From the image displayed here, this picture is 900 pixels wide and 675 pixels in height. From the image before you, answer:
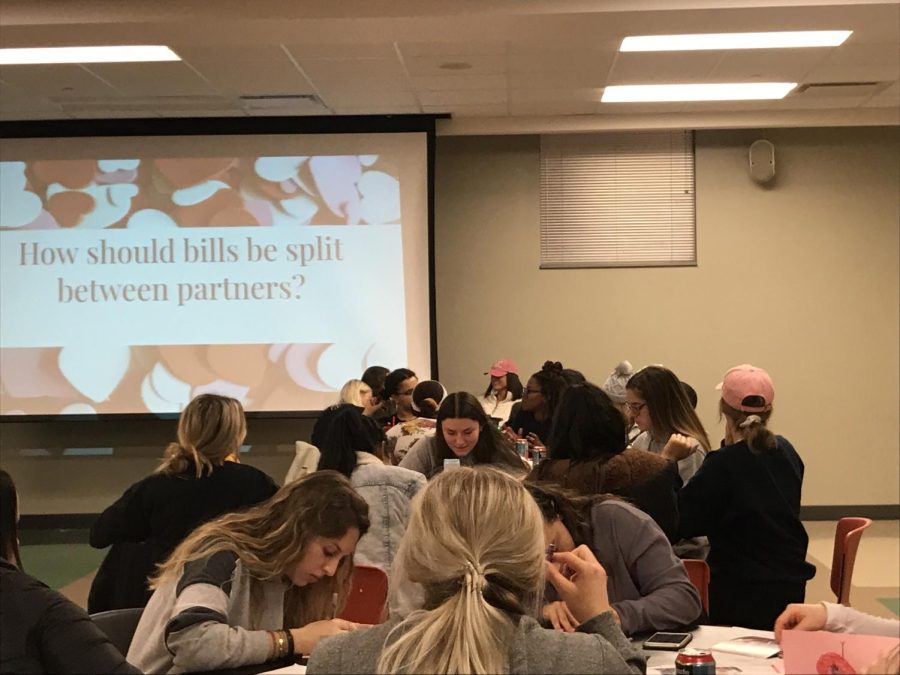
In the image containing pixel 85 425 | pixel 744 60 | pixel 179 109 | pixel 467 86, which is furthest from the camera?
pixel 85 425

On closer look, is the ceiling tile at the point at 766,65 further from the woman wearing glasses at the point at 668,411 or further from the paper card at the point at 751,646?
the paper card at the point at 751,646

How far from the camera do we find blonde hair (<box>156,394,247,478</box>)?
13.5 ft

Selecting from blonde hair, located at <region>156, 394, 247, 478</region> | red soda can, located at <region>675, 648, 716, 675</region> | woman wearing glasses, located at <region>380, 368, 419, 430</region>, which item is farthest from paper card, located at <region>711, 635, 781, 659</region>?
woman wearing glasses, located at <region>380, 368, 419, 430</region>

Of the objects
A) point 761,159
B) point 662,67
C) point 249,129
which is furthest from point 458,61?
point 761,159

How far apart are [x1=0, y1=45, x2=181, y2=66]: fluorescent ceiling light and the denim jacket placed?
3.52 m

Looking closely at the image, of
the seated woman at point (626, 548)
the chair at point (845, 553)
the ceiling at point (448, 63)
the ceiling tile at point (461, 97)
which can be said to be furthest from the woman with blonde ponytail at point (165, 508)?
the ceiling tile at point (461, 97)

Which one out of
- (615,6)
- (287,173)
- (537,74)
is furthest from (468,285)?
(615,6)

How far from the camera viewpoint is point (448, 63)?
6934 millimetres

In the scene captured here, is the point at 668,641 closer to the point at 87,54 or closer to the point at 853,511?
the point at 87,54

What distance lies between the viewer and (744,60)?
22.9 feet

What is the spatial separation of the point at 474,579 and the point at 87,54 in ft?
19.1

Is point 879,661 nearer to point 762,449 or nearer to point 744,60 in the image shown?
point 762,449

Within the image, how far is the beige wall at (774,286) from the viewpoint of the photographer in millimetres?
9094

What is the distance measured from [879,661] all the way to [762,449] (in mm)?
1918
